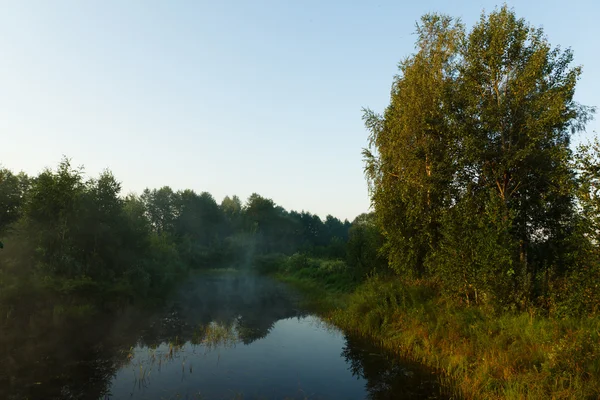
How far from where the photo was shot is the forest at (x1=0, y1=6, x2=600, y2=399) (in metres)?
12.5

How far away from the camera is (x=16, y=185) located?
92.2ft

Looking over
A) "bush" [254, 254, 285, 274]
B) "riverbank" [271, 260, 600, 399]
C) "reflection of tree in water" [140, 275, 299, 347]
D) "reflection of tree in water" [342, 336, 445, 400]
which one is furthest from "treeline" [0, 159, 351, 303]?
"bush" [254, 254, 285, 274]

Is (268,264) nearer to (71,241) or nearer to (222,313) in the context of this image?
(222,313)

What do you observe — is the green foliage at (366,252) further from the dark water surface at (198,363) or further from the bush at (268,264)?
the bush at (268,264)

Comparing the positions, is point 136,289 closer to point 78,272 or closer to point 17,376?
point 78,272

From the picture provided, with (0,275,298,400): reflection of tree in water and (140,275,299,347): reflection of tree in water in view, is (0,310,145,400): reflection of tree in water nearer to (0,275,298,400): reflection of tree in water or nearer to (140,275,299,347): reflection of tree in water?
(0,275,298,400): reflection of tree in water

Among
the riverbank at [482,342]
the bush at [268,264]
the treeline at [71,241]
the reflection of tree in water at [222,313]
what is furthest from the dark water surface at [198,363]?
the bush at [268,264]

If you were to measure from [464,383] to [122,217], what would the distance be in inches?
1234

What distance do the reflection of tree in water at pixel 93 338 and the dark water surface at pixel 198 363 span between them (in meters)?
0.05

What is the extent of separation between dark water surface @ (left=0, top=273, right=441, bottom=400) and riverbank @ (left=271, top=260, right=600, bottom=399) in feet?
3.63

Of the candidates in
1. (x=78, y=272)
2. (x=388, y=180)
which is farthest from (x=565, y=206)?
(x=78, y=272)

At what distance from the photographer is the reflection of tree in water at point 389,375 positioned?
12.6 metres

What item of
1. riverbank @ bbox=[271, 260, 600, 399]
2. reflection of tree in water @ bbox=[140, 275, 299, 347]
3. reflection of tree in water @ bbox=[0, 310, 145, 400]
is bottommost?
reflection of tree in water @ bbox=[140, 275, 299, 347]

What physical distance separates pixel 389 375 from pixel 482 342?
403 cm
